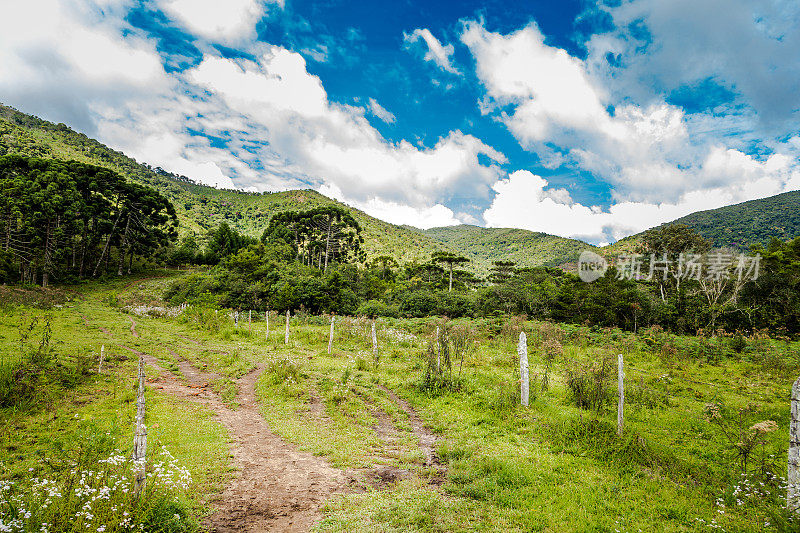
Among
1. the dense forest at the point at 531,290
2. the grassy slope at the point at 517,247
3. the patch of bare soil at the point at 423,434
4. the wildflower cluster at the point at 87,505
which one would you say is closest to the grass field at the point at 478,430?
the patch of bare soil at the point at 423,434

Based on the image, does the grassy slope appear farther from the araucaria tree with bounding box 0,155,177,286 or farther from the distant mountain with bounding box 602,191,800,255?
the araucaria tree with bounding box 0,155,177,286

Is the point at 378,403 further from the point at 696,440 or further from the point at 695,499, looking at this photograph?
the point at 696,440

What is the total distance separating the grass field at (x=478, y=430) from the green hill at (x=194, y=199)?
5936 cm

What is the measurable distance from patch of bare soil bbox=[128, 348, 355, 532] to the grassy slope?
82.1 meters

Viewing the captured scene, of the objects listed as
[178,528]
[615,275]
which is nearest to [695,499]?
[178,528]

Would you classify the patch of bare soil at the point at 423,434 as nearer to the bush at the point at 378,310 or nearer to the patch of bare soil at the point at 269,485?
the patch of bare soil at the point at 269,485

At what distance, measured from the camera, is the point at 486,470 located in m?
6.16

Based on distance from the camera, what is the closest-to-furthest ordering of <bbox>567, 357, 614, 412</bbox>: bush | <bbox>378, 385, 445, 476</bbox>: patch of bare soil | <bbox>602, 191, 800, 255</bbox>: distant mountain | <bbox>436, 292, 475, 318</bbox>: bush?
<bbox>378, 385, 445, 476</bbox>: patch of bare soil, <bbox>567, 357, 614, 412</bbox>: bush, <bbox>436, 292, 475, 318</bbox>: bush, <bbox>602, 191, 800, 255</bbox>: distant mountain

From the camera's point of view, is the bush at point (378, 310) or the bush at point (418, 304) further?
the bush at point (418, 304)

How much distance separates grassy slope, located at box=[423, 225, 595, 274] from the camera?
87.5 metres

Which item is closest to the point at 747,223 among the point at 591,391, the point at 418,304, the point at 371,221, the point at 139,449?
the point at 418,304

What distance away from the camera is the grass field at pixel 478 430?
496cm

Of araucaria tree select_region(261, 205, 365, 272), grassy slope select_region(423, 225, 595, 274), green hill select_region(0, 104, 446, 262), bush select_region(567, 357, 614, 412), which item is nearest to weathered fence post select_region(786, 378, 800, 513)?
bush select_region(567, 357, 614, 412)

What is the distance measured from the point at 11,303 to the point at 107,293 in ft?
59.3
